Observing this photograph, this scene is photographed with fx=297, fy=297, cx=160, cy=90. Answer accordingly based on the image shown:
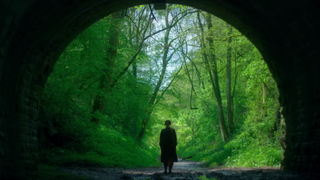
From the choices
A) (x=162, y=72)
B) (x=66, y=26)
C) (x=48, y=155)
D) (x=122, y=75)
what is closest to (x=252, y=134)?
(x=122, y=75)

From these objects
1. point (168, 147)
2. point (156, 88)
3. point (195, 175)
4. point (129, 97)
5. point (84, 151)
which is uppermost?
point (156, 88)

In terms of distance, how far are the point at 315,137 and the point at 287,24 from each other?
250 cm

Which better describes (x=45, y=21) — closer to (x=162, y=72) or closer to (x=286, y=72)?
(x=286, y=72)

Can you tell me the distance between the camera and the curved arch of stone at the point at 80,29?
586 centimetres

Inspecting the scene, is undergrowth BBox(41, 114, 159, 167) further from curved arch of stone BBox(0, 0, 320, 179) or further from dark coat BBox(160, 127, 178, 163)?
curved arch of stone BBox(0, 0, 320, 179)

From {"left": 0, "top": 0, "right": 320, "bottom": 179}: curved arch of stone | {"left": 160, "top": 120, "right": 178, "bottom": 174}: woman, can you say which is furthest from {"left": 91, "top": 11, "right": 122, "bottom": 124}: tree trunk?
{"left": 0, "top": 0, "right": 320, "bottom": 179}: curved arch of stone

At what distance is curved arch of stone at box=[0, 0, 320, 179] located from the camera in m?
5.86

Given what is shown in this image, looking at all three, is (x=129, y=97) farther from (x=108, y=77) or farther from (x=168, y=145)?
(x=168, y=145)

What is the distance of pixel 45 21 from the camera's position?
652 cm

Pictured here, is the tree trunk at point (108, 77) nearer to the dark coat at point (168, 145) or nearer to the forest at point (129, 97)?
the forest at point (129, 97)

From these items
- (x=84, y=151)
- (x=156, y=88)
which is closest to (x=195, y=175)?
(x=84, y=151)

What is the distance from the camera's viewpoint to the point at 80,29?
8188 mm

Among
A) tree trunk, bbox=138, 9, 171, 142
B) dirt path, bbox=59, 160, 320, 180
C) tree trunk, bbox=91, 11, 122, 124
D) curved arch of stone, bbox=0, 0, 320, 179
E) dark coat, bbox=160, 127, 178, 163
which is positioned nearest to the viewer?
curved arch of stone, bbox=0, 0, 320, 179

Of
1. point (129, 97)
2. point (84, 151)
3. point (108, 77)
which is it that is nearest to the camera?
point (84, 151)
